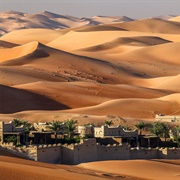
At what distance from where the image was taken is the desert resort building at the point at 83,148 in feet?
107

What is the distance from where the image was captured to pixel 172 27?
17962 cm

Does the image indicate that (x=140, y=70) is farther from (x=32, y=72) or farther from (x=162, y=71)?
(x=32, y=72)

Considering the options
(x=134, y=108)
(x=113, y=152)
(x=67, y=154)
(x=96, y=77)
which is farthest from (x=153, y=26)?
(x=67, y=154)

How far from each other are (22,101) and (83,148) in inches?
1380

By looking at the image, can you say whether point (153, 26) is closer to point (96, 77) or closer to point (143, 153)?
point (96, 77)

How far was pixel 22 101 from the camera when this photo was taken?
68.9 m

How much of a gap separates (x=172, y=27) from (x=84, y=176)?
156 m

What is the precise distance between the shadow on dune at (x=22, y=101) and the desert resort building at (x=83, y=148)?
21105 mm

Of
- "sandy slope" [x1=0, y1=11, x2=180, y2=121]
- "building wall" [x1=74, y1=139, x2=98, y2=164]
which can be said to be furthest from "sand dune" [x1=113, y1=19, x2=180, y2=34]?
"building wall" [x1=74, y1=139, x2=98, y2=164]

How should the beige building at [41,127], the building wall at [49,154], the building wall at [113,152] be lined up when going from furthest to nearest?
the beige building at [41,127] → the building wall at [113,152] → the building wall at [49,154]

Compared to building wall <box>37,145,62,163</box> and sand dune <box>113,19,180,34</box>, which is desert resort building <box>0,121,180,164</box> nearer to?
building wall <box>37,145,62,163</box>

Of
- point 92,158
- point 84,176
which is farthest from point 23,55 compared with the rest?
point 84,176

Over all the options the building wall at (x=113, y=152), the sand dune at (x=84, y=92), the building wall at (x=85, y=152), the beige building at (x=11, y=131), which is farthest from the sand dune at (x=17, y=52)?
the building wall at (x=85, y=152)

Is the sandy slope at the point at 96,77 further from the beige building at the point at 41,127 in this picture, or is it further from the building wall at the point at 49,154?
the building wall at the point at 49,154
